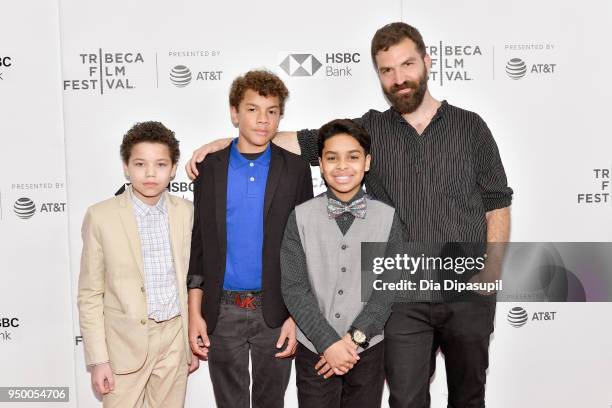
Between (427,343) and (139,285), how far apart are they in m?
1.22

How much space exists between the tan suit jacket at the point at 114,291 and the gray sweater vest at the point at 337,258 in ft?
2.22

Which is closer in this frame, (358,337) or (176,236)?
(358,337)

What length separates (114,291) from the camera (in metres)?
2.27

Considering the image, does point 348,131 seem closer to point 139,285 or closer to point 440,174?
point 440,174

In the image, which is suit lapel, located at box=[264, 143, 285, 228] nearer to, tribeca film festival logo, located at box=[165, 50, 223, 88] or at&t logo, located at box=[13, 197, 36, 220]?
tribeca film festival logo, located at box=[165, 50, 223, 88]

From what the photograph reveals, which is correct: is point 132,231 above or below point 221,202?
below

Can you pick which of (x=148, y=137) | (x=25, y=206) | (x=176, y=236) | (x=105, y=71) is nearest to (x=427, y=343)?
(x=176, y=236)

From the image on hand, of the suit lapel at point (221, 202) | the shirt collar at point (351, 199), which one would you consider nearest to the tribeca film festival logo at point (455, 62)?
the shirt collar at point (351, 199)

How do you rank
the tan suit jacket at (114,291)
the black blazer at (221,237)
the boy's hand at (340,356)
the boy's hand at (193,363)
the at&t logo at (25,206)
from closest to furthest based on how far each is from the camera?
the boy's hand at (340,356) < the tan suit jacket at (114,291) < the black blazer at (221,237) < the boy's hand at (193,363) < the at&t logo at (25,206)

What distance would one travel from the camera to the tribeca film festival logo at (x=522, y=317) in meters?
3.19

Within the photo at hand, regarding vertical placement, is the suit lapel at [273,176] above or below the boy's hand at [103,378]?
above

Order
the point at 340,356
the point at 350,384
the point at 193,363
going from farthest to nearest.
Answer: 1. the point at 193,363
2. the point at 350,384
3. the point at 340,356

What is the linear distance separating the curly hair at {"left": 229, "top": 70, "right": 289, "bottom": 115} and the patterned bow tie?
567mm

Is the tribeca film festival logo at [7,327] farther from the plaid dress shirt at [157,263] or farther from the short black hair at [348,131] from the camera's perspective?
the short black hair at [348,131]
